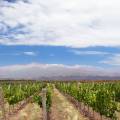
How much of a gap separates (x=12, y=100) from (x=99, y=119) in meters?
13.8

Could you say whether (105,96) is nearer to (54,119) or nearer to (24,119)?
(54,119)

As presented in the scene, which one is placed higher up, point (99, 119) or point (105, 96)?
point (105, 96)

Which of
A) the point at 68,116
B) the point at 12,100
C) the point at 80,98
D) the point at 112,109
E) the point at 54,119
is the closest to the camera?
the point at 112,109

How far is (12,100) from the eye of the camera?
4541 centimetres

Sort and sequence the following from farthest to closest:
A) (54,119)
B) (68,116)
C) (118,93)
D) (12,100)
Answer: (118,93) → (12,100) → (68,116) → (54,119)

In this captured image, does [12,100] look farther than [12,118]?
Yes

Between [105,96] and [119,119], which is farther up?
[105,96]

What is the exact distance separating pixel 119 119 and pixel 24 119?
944 centimetres

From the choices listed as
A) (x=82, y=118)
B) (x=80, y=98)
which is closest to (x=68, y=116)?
(x=82, y=118)

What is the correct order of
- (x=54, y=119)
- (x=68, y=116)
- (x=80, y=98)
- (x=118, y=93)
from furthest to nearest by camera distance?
(x=118, y=93) → (x=80, y=98) → (x=68, y=116) → (x=54, y=119)

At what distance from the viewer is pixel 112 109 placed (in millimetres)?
33219

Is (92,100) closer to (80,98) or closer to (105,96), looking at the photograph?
(105,96)

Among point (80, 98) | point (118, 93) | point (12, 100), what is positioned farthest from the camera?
point (118, 93)

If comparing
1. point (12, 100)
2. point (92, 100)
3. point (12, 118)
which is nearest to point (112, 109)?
point (92, 100)
